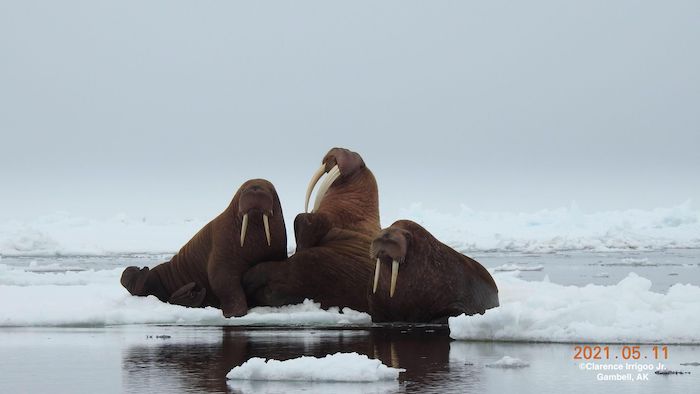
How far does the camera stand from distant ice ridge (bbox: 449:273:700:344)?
7598mm

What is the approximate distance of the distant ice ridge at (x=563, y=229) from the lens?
31.1 m

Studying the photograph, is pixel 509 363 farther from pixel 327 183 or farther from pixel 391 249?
pixel 327 183

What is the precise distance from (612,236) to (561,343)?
2509cm

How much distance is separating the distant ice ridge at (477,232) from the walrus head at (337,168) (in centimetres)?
1822

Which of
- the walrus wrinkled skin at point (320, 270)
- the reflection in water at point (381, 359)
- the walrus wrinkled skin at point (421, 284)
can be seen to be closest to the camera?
the reflection in water at point (381, 359)

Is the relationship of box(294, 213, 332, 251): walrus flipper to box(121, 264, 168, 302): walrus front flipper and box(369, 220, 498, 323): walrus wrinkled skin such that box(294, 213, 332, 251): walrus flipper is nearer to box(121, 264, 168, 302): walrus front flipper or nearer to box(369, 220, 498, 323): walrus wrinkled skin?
box(369, 220, 498, 323): walrus wrinkled skin

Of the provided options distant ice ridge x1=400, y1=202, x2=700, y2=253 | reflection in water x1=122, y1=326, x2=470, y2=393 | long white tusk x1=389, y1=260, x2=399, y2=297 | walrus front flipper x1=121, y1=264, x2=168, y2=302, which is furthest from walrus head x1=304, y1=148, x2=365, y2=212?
distant ice ridge x1=400, y1=202, x2=700, y2=253

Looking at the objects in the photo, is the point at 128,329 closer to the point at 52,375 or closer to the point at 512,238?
the point at 52,375

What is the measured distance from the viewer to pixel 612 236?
3219 centimetres

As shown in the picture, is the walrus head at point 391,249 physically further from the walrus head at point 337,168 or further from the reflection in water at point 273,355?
the walrus head at point 337,168

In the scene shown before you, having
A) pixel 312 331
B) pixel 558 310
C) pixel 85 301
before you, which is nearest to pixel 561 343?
pixel 558 310

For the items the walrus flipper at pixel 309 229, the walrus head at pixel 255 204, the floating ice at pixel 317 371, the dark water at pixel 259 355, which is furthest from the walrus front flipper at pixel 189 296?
the floating ice at pixel 317 371

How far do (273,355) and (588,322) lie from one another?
6.99 feet

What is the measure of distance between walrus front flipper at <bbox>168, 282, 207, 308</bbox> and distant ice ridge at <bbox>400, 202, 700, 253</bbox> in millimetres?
19573
